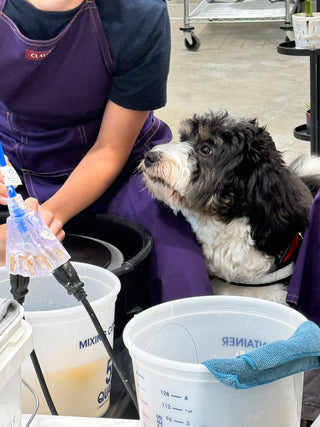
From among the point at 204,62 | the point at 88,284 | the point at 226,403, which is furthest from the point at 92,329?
the point at 204,62

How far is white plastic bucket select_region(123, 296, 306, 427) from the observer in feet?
2.67

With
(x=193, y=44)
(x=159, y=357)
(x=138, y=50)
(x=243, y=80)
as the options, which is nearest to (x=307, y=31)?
(x=138, y=50)

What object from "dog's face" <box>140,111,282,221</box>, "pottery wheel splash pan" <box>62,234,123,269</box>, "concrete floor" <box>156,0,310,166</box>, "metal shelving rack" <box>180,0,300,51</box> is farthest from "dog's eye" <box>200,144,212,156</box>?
"metal shelving rack" <box>180,0,300,51</box>

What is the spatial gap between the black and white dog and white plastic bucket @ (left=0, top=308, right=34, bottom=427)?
30.1 inches

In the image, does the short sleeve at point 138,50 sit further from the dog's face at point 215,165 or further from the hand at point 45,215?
the hand at point 45,215

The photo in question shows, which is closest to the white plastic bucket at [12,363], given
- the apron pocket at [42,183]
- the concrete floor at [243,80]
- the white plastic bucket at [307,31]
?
the apron pocket at [42,183]

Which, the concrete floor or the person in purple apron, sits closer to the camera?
the person in purple apron

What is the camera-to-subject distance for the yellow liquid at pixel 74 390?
3.50 ft

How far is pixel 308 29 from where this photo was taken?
276 centimetres

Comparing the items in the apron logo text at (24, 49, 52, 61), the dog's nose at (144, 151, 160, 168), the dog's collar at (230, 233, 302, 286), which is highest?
the apron logo text at (24, 49, 52, 61)

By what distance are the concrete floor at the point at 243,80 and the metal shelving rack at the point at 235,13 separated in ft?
0.61

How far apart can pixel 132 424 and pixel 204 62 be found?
15.1ft

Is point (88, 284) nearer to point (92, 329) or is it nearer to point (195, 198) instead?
point (92, 329)

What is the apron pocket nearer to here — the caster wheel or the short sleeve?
the short sleeve
